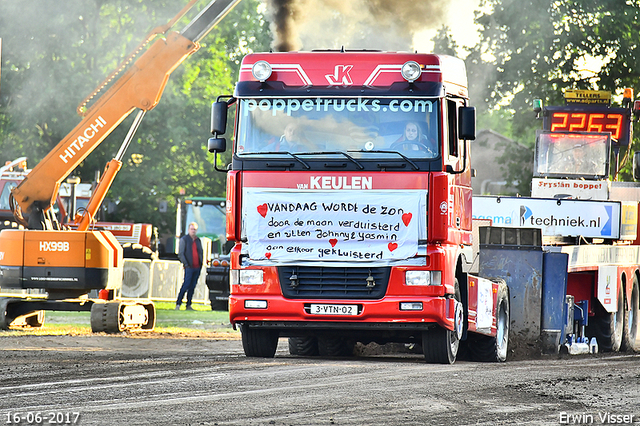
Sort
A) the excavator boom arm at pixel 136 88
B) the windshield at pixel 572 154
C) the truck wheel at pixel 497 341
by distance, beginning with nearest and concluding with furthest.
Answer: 1. the truck wheel at pixel 497 341
2. the excavator boom arm at pixel 136 88
3. the windshield at pixel 572 154

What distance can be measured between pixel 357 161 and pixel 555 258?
532cm

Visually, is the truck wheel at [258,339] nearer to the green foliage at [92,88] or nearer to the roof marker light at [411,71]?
the roof marker light at [411,71]

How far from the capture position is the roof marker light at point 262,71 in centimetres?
1344

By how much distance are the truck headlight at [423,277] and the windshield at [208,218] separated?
23536 millimetres

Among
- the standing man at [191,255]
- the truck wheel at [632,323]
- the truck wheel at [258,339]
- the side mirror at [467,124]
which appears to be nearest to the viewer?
the side mirror at [467,124]

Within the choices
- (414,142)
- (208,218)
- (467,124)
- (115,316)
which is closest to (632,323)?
(115,316)

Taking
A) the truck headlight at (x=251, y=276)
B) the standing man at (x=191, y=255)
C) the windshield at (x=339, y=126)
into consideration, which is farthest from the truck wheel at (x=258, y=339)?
the standing man at (x=191, y=255)

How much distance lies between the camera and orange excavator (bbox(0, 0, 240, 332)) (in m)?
18.4

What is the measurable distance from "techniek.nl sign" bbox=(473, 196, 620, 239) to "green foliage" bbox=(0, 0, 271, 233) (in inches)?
891

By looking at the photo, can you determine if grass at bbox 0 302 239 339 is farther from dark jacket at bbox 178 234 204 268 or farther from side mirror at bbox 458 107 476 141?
side mirror at bbox 458 107 476 141

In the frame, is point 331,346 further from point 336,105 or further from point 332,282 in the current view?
point 336,105

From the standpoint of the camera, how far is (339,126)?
521 inches

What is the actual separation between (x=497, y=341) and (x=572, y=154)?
1347cm

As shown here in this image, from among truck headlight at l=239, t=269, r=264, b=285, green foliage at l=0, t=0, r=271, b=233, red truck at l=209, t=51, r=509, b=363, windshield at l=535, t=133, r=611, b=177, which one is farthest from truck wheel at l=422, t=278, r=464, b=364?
green foliage at l=0, t=0, r=271, b=233
